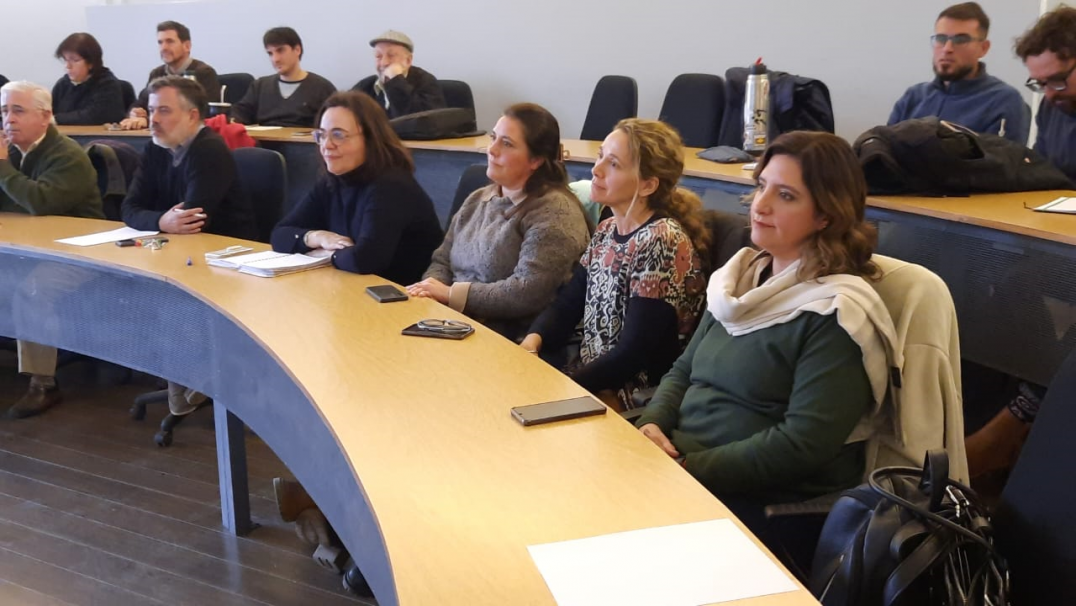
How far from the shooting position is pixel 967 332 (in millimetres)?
2311

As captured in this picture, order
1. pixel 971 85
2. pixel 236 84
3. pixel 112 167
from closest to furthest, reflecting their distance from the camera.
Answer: pixel 971 85, pixel 112 167, pixel 236 84

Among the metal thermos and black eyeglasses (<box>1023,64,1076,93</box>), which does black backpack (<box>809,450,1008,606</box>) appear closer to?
Answer: black eyeglasses (<box>1023,64,1076,93</box>)

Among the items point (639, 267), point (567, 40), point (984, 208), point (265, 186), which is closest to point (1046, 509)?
point (639, 267)

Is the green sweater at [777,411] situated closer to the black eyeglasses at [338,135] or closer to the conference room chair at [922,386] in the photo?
the conference room chair at [922,386]

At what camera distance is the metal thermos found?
11.0ft

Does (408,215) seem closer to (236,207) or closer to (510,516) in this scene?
(236,207)

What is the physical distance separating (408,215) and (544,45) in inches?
129

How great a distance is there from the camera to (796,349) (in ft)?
5.14

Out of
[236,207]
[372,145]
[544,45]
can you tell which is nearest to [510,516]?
[372,145]

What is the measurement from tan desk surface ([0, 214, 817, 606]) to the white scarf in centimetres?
32

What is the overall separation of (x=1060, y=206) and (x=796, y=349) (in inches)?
44.6

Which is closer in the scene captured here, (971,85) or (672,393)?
(672,393)

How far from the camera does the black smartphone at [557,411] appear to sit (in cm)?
148

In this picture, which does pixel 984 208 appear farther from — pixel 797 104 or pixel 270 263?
pixel 270 263
